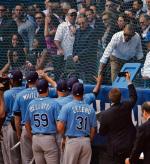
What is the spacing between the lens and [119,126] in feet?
37.0

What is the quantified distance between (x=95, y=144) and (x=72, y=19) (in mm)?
2680

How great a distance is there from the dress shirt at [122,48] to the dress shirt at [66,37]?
1298 millimetres

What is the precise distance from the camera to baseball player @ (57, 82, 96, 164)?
443 inches

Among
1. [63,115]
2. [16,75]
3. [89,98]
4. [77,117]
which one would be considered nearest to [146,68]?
[89,98]

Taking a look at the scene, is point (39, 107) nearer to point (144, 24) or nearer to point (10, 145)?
point (10, 145)

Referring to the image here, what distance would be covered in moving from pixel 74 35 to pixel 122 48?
1.50 m

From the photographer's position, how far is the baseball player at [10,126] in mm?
12837

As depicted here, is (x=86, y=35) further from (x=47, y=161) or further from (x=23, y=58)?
(x=47, y=161)

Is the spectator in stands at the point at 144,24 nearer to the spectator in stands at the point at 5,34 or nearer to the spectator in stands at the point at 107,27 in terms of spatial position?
the spectator in stands at the point at 107,27

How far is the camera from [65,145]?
11508 millimetres

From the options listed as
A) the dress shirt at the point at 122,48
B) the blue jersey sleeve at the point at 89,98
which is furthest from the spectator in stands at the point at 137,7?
the blue jersey sleeve at the point at 89,98

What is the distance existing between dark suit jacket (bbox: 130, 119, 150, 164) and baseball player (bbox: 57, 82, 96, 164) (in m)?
1.60

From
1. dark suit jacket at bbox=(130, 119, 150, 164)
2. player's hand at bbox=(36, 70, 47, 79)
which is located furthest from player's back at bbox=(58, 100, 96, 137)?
player's hand at bbox=(36, 70, 47, 79)

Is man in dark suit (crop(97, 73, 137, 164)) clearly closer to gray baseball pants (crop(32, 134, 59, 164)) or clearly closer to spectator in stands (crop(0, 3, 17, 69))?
gray baseball pants (crop(32, 134, 59, 164))
